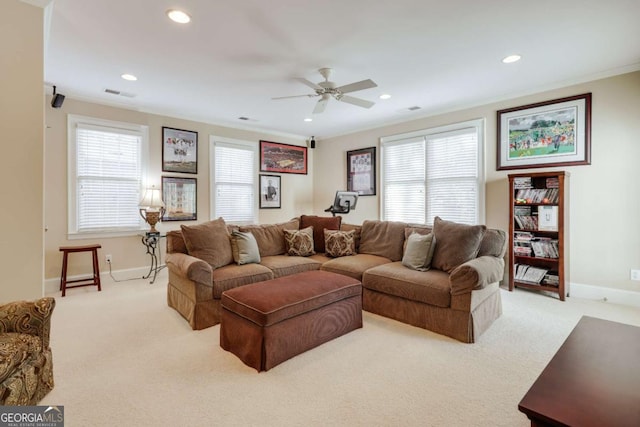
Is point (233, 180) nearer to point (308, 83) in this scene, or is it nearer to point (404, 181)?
point (308, 83)

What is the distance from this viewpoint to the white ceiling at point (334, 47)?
230 cm

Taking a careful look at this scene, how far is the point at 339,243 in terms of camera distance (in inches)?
161

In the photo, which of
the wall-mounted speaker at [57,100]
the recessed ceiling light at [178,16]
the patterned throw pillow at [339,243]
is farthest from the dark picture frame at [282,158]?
the recessed ceiling light at [178,16]

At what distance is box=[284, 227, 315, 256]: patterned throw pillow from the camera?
13.4 ft

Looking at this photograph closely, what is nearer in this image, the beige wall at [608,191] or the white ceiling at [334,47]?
the white ceiling at [334,47]

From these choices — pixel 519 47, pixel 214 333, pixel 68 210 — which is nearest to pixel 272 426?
pixel 214 333

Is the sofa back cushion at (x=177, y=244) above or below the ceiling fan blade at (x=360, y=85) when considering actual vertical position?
below

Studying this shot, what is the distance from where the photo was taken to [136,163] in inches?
183

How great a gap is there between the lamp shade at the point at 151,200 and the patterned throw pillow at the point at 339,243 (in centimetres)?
249

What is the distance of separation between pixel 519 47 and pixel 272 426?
366 cm

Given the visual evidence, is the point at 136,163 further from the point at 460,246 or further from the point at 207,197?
the point at 460,246

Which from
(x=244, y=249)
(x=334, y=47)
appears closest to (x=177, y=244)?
(x=244, y=249)

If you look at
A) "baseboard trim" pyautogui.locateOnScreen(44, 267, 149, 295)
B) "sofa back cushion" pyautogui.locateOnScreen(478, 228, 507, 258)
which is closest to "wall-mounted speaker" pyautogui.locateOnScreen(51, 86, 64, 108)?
"baseboard trim" pyautogui.locateOnScreen(44, 267, 149, 295)

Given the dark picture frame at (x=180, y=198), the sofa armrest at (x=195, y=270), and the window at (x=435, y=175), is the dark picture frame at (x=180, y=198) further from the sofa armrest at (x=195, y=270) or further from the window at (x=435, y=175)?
the window at (x=435, y=175)
